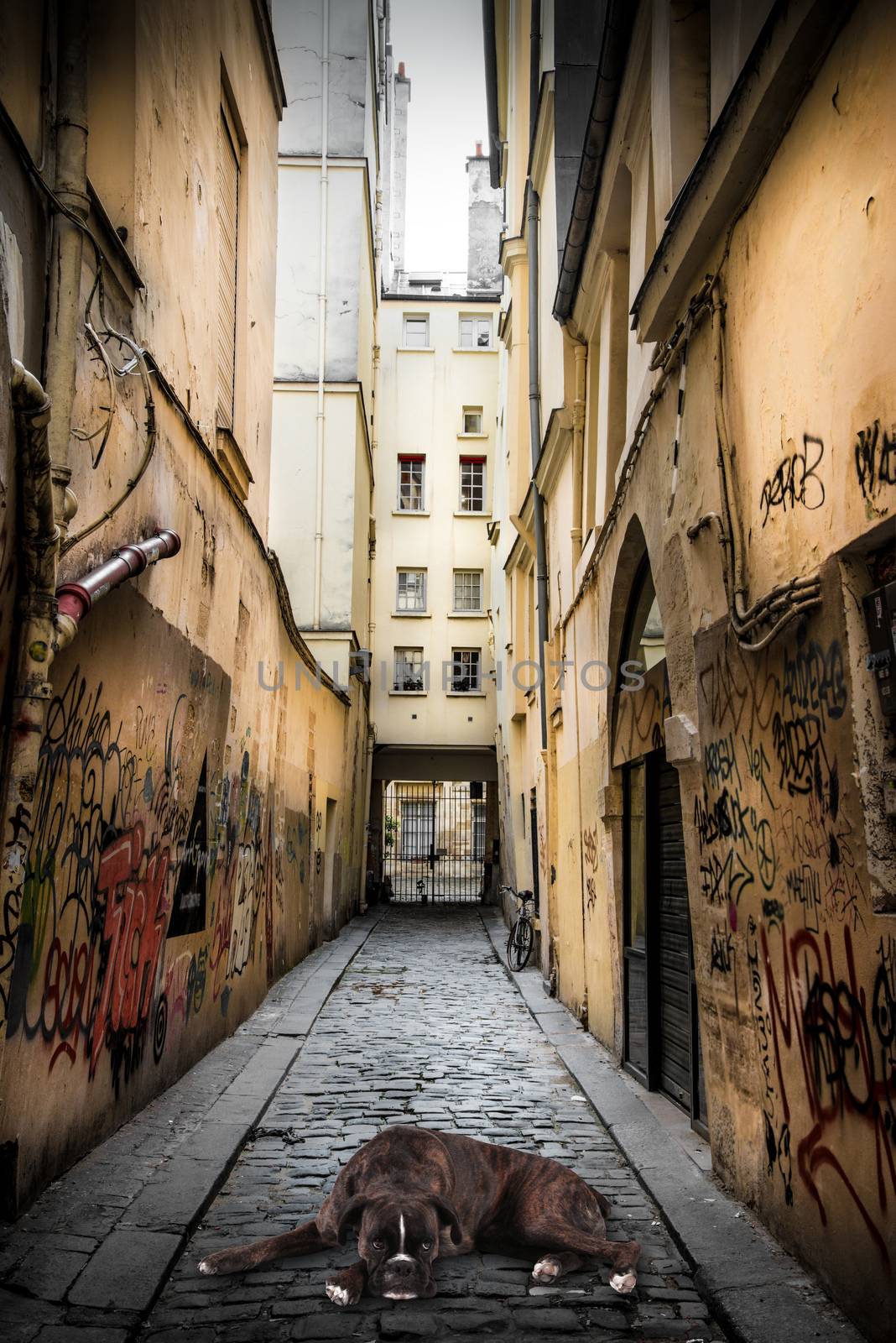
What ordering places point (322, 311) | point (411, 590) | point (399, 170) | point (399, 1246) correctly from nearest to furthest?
1. point (399, 1246)
2. point (322, 311)
3. point (411, 590)
4. point (399, 170)

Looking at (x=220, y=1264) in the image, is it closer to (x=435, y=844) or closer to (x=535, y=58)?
(x=535, y=58)

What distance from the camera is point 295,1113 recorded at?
7227 millimetres

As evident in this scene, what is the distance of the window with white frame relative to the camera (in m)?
30.5

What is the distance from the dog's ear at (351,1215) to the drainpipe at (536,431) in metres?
9.15

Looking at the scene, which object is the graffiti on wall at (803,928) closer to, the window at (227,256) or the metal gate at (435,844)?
the window at (227,256)

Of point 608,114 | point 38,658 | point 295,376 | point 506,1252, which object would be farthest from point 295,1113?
point 295,376

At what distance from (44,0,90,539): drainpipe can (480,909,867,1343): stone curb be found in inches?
156

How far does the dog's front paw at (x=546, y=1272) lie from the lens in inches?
174

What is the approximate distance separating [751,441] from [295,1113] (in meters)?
5.02

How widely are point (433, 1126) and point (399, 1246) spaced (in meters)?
2.56

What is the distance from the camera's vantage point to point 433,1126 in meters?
6.74

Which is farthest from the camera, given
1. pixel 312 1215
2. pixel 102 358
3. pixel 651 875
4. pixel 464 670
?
pixel 464 670

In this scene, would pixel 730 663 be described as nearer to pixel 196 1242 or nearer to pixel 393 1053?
pixel 196 1242

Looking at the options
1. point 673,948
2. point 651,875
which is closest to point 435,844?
point 651,875
